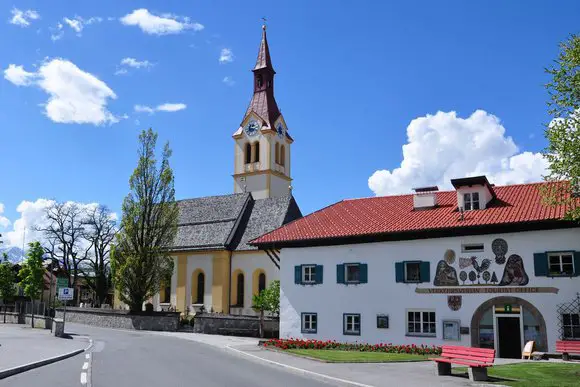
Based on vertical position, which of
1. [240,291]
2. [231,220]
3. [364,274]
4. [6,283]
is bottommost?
[240,291]

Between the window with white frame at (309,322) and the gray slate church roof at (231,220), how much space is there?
60.3ft

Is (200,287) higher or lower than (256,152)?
lower

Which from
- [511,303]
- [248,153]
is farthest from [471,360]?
[248,153]

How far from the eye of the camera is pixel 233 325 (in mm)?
36844

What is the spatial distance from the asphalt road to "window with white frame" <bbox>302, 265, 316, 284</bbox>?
8.27m

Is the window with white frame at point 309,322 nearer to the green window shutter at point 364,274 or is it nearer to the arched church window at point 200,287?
the green window shutter at point 364,274

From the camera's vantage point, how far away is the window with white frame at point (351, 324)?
2834cm

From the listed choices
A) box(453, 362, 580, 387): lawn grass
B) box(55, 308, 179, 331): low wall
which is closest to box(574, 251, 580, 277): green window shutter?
box(453, 362, 580, 387): lawn grass

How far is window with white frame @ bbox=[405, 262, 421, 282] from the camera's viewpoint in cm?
2706

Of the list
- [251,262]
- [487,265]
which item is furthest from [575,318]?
[251,262]

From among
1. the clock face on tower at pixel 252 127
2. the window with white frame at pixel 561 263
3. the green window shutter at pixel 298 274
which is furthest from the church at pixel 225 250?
the window with white frame at pixel 561 263

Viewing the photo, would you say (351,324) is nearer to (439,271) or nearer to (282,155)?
(439,271)

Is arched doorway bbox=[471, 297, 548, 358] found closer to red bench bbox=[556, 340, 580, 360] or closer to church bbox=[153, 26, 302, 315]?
red bench bbox=[556, 340, 580, 360]

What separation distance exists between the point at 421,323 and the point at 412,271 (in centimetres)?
248
